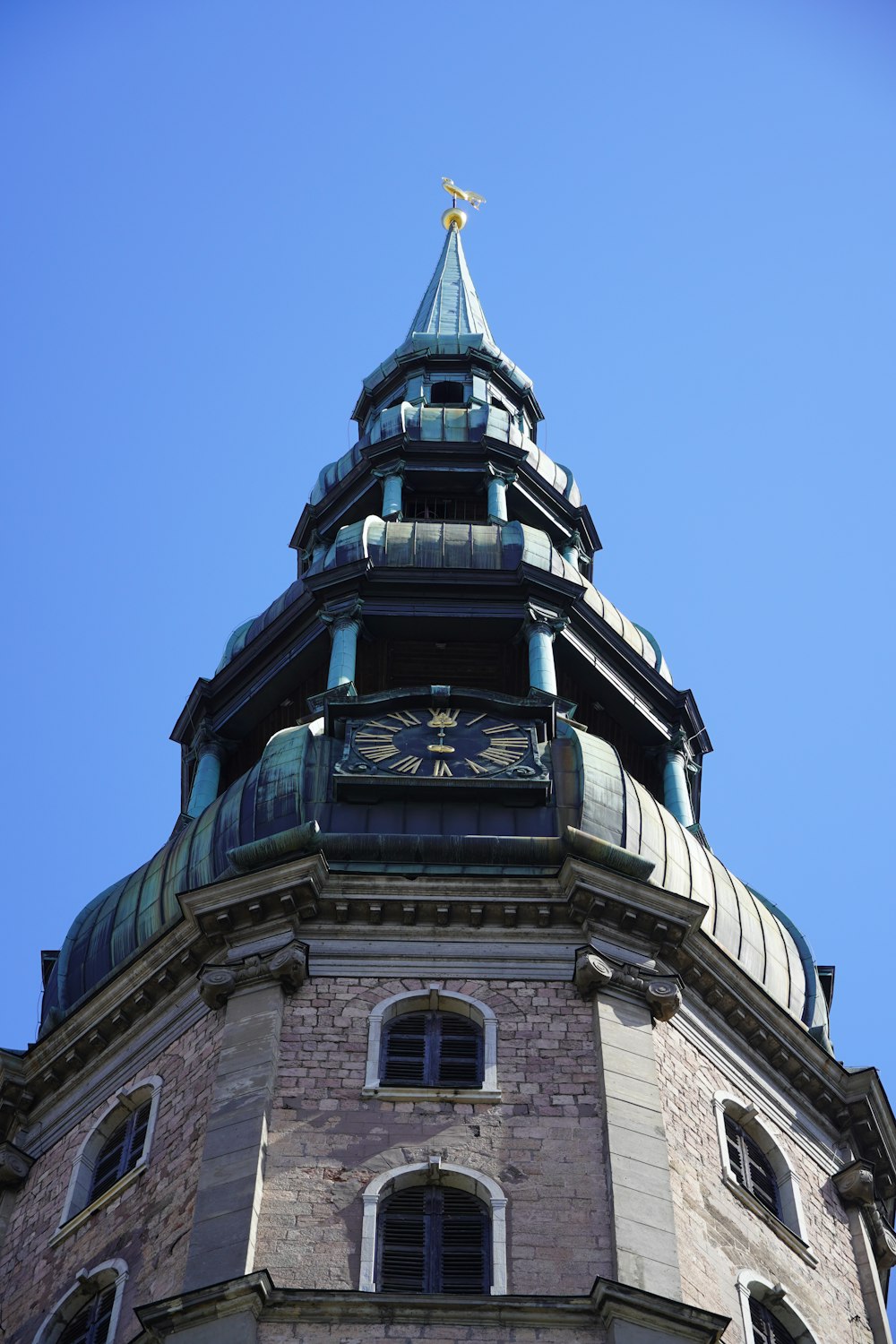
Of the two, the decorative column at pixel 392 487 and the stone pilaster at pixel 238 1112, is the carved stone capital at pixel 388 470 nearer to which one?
the decorative column at pixel 392 487

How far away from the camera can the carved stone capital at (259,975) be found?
32.9 meters

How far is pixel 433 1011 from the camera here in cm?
3291

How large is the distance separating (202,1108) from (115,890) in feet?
22.1

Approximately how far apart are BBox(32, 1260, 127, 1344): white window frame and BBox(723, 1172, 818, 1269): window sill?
6.61 meters

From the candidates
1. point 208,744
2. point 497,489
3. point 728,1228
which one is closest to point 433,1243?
point 728,1228

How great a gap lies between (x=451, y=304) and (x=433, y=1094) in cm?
2680

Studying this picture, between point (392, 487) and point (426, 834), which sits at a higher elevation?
point (392, 487)

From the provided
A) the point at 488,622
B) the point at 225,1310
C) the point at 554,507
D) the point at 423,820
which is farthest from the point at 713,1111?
the point at 554,507

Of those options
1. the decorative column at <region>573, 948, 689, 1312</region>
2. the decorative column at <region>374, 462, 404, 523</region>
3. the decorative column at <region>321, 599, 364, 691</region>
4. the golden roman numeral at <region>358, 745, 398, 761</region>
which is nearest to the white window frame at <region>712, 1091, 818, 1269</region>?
the decorative column at <region>573, 948, 689, 1312</region>

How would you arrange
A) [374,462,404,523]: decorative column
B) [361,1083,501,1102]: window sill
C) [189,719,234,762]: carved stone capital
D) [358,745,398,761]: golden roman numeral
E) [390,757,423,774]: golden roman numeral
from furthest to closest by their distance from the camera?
[374,462,404,523]: decorative column
[189,719,234,762]: carved stone capital
[358,745,398,761]: golden roman numeral
[390,757,423,774]: golden roman numeral
[361,1083,501,1102]: window sill

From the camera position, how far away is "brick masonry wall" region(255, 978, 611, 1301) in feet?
95.0

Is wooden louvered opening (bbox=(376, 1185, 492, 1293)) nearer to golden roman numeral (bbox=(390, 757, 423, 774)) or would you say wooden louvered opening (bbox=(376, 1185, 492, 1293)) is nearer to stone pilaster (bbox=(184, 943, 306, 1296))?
stone pilaster (bbox=(184, 943, 306, 1296))

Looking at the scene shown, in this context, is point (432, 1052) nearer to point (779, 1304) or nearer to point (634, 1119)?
point (634, 1119)

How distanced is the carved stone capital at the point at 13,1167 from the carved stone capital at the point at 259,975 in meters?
3.07
